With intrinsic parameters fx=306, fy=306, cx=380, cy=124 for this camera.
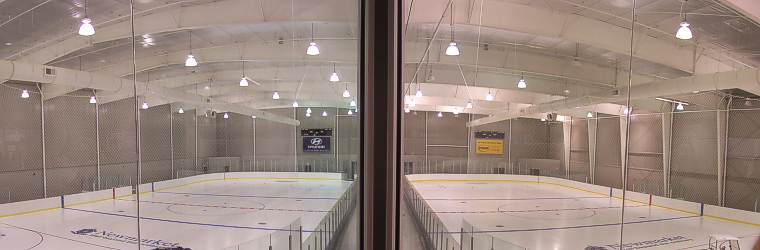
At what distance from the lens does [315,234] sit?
3189mm

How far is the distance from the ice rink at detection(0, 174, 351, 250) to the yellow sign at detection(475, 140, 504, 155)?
276 cm

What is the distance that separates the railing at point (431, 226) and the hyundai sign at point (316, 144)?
84 centimetres

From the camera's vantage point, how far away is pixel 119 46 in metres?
1.18

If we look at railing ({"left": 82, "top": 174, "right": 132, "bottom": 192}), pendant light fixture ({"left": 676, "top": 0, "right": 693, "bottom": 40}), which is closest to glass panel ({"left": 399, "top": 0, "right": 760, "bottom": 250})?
pendant light fixture ({"left": 676, "top": 0, "right": 693, "bottom": 40})

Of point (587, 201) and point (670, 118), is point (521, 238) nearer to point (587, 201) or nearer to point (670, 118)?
point (587, 201)

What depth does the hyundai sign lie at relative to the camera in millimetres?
2758

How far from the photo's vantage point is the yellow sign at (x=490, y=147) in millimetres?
4914

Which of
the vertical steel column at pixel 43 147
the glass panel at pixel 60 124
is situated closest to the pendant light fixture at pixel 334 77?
the glass panel at pixel 60 124

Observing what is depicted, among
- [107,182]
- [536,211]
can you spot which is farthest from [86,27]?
[536,211]

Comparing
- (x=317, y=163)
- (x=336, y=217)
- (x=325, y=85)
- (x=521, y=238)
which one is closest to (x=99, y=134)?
(x=325, y=85)

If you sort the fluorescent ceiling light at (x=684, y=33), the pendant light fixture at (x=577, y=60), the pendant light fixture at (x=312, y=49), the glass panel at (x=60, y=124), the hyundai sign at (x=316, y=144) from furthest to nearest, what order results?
the pendant light fixture at (x=577, y=60) → the pendant light fixture at (x=312, y=49) → the hyundai sign at (x=316, y=144) → the fluorescent ceiling light at (x=684, y=33) → the glass panel at (x=60, y=124)

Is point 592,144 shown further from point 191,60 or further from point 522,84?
point 191,60

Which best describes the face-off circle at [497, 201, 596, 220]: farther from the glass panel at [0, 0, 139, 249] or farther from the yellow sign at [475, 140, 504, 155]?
the glass panel at [0, 0, 139, 249]

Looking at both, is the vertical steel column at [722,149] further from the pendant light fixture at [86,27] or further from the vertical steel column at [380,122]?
the pendant light fixture at [86,27]
